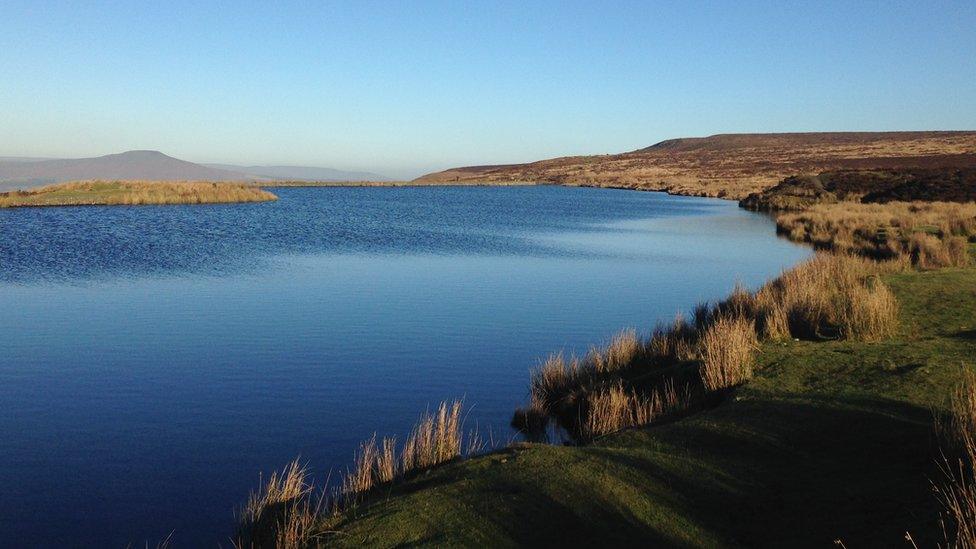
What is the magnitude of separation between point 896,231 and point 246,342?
26154mm

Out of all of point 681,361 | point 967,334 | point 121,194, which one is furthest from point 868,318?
point 121,194

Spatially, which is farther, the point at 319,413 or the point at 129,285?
the point at 129,285

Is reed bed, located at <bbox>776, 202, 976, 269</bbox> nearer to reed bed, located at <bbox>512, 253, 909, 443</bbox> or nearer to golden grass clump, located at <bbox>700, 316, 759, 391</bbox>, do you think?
reed bed, located at <bbox>512, 253, 909, 443</bbox>

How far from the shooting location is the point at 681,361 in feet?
38.7

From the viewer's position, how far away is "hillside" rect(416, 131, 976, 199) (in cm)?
10281

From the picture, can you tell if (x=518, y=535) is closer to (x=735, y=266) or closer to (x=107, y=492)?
(x=107, y=492)

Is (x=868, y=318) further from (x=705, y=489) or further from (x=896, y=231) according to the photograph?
(x=896, y=231)

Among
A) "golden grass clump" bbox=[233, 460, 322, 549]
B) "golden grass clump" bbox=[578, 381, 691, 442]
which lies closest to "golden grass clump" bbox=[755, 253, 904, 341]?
"golden grass clump" bbox=[578, 381, 691, 442]

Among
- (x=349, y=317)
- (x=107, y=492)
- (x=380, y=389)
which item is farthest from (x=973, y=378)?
(x=349, y=317)

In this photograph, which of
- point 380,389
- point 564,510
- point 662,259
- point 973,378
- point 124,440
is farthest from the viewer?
point 662,259

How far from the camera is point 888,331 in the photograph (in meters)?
12.7

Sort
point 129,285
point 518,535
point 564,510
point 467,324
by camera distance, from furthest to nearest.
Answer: point 129,285
point 467,324
point 564,510
point 518,535

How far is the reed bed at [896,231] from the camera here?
73.9 feet

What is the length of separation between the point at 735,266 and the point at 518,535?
2461cm
